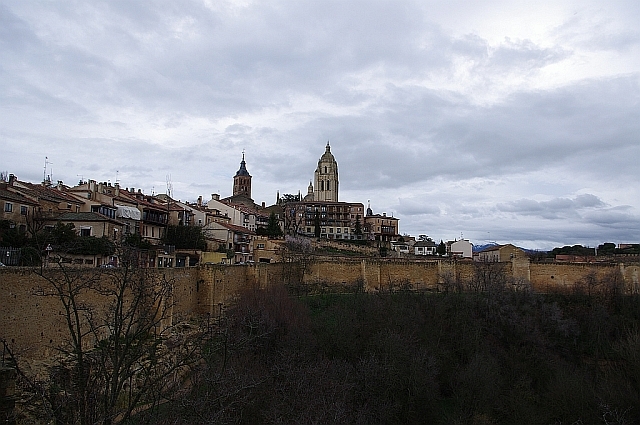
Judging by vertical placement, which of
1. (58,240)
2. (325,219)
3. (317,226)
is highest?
(325,219)

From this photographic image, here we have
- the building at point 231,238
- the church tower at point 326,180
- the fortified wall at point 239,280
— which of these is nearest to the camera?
the fortified wall at point 239,280

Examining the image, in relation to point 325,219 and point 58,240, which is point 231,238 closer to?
point 58,240

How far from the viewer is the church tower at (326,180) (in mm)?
86812

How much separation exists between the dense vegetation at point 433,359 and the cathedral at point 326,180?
57631 mm

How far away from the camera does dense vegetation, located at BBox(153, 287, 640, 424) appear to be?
16875 millimetres

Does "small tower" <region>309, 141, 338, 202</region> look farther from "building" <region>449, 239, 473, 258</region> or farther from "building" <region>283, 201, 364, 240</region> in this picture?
"building" <region>449, 239, 473, 258</region>

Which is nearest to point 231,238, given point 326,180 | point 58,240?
point 58,240

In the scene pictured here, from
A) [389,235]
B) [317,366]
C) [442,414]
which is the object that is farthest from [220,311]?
[389,235]

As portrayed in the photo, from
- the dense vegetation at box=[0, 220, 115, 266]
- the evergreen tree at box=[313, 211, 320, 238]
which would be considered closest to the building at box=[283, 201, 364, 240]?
the evergreen tree at box=[313, 211, 320, 238]

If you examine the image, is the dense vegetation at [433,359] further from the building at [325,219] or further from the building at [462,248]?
the building at [325,219]

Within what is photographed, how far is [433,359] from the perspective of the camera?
20.7 meters

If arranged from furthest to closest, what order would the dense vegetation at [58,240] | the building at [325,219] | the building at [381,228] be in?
the building at [381,228] → the building at [325,219] → the dense vegetation at [58,240]

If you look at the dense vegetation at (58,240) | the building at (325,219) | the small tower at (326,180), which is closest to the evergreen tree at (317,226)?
the building at (325,219)

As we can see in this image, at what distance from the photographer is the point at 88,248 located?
21.8 m
